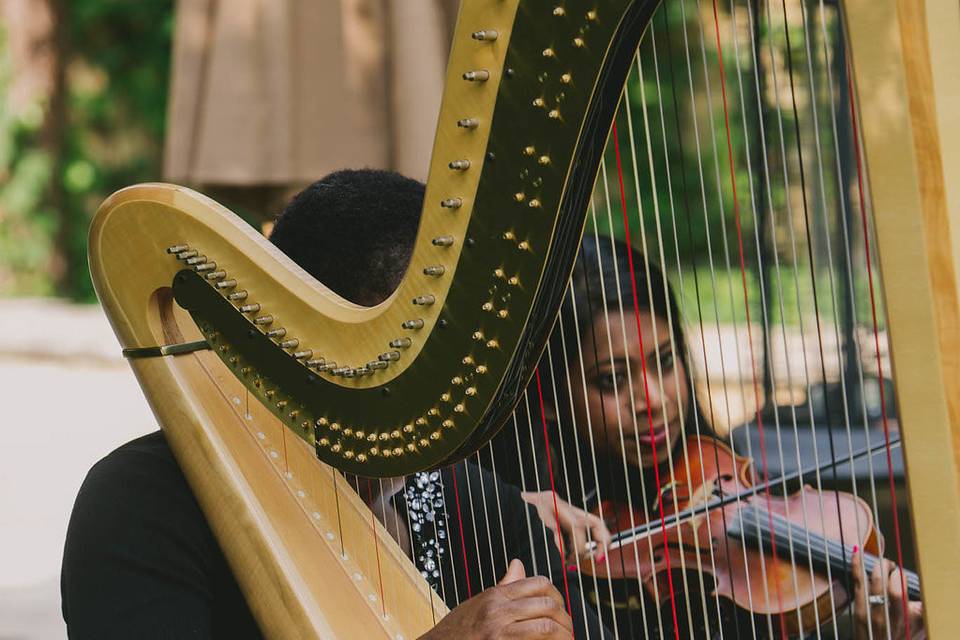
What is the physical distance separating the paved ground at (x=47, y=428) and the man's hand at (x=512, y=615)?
2.27 metres

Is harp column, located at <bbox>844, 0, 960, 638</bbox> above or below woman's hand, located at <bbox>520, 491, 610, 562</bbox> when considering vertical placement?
above

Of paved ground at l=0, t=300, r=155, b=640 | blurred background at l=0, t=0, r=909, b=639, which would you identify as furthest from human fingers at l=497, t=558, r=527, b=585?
paved ground at l=0, t=300, r=155, b=640

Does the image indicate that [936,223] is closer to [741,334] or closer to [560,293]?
[560,293]

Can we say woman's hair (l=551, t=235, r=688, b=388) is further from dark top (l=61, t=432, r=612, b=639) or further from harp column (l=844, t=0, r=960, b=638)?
harp column (l=844, t=0, r=960, b=638)

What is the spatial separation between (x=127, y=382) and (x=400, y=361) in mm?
5326

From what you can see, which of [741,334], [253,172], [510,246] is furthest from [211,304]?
[741,334]

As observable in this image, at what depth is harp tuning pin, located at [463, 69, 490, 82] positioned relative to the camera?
3.51 ft

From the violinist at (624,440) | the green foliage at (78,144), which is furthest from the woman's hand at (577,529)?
the green foliage at (78,144)

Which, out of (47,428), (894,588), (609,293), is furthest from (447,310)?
(47,428)

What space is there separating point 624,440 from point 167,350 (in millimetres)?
672

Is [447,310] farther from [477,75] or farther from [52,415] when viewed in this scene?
[52,415]

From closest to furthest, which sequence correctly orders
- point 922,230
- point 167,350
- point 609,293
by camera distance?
point 922,230 → point 167,350 → point 609,293

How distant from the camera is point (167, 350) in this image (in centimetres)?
149

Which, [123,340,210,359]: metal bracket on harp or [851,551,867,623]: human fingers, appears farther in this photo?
[851,551,867,623]: human fingers
